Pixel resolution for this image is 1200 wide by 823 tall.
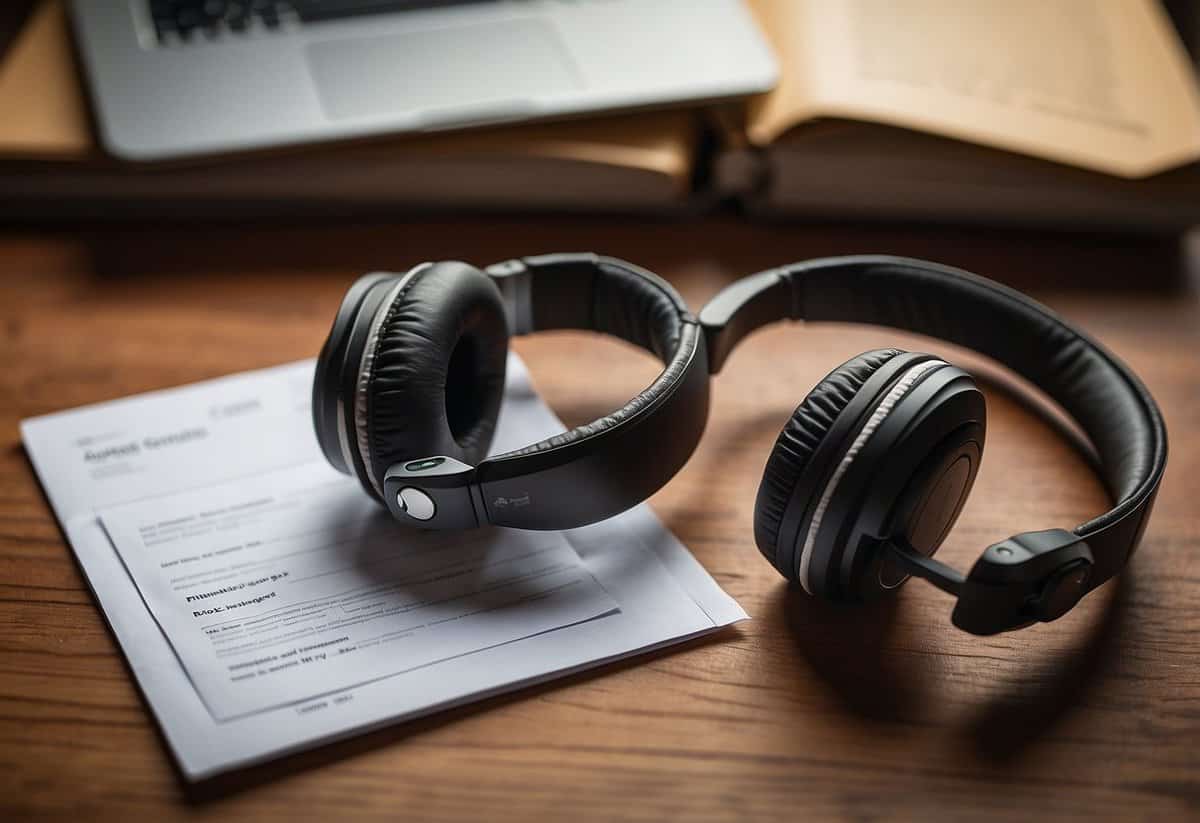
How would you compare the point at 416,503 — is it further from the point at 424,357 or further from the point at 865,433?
the point at 865,433

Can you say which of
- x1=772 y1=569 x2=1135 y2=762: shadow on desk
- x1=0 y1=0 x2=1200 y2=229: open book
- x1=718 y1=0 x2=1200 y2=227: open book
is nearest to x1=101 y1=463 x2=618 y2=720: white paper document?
x1=772 y1=569 x2=1135 y2=762: shadow on desk

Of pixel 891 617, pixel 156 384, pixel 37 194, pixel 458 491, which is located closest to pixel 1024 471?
pixel 891 617

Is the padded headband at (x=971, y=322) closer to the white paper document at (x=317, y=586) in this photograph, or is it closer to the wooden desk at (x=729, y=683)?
the wooden desk at (x=729, y=683)

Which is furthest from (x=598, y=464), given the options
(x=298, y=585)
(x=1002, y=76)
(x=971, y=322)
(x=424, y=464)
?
(x=1002, y=76)

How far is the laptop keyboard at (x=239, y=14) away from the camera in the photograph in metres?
1.10

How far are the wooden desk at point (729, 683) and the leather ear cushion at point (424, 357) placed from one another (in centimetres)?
15

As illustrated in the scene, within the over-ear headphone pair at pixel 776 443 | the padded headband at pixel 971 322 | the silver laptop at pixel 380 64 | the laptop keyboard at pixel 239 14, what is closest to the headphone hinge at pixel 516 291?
the over-ear headphone pair at pixel 776 443

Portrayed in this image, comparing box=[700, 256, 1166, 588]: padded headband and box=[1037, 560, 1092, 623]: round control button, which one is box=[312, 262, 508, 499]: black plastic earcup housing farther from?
box=[1037, 560, 1092, 623]: round control button

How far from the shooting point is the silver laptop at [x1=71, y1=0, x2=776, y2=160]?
3.42 ft

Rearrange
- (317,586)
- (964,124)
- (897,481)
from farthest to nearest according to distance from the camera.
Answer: (964,124) < (317,586) < (897,481)

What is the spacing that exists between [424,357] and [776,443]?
0.21 meters

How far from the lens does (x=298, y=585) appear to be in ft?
2.47

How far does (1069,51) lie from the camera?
1157 mm

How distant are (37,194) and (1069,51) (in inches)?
37.8
